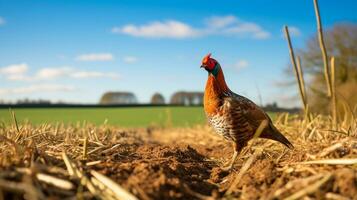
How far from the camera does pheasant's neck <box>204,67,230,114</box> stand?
5.93 m

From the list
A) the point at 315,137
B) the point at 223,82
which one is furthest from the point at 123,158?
the point at 315,137

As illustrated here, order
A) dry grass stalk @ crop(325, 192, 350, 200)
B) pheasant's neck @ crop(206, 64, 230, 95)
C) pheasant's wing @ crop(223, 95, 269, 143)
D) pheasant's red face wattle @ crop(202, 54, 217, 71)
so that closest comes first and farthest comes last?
dry grass stalk @ crop(325, 192, 350, 200) < pheasant's wing @ crop(223, 95, 269, 143) < pheasant's neck @ crop(206, 64, 230, 95) < pheasant's red face wattle @ crop(202, 54, 217, 71)

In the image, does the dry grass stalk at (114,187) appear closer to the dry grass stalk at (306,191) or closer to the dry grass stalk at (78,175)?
the dry grass stalk at (78,175)

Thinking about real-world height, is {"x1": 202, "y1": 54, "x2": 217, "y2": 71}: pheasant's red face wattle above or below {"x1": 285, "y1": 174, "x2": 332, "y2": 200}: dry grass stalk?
above

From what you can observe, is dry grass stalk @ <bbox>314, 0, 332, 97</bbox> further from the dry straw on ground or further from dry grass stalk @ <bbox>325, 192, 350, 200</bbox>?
dry grass stalk @ <bbox>325, 192, 350, 200</bbox>

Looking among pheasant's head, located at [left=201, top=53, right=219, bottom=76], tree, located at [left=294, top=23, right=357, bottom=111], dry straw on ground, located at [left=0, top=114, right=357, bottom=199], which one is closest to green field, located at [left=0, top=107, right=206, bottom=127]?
tree, located at [left=294, top=23, right=357, bottom=111]

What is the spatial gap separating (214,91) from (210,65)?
447mm

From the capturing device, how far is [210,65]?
20.4 feet

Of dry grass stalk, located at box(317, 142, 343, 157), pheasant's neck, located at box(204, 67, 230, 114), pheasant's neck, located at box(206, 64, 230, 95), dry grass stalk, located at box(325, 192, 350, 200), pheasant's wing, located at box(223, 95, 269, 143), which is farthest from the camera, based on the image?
pheasant's neck, located at box(206, 64, 230, 95)

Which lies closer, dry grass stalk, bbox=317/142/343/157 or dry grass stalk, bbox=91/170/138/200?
dry grass stalk, bbox=91/170/138/200

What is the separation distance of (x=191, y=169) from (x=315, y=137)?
3519 mm

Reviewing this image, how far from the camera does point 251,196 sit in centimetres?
328

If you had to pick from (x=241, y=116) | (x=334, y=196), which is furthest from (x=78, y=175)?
(x=241, y=116)

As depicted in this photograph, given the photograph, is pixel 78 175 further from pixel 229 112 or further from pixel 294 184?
pixel 229 112
